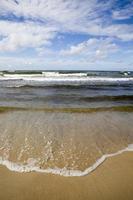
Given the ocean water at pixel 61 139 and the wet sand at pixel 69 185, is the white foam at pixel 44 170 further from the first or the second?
the wet sand at pixel 69 185

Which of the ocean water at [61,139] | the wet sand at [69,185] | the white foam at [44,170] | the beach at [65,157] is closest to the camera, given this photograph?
the wet sand at [69,185]

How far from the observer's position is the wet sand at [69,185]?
281cm

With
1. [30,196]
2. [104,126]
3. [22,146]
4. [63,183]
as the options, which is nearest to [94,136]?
[104,126]

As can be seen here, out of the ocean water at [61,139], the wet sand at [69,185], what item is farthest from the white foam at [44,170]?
the wet sand at [69,185]

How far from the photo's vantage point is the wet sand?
2.81m

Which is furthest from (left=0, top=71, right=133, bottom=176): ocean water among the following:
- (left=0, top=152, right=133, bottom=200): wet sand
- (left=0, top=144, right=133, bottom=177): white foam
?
(left=0, top=152, right=133, bottom=200): wet sand

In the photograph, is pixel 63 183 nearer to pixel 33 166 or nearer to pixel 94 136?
pixel 33 166

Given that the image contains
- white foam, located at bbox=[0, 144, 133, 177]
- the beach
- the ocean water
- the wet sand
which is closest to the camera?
the wet sand

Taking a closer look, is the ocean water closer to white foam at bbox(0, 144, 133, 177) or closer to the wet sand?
white foam at bbox(0, 144, 133, 177)

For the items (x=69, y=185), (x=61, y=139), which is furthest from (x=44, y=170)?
(x=61, y=139)

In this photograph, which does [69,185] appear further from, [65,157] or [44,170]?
[65,157]

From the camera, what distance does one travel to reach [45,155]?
13.5 feet

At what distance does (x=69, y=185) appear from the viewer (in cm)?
306

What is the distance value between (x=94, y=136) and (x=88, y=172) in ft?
5.92
